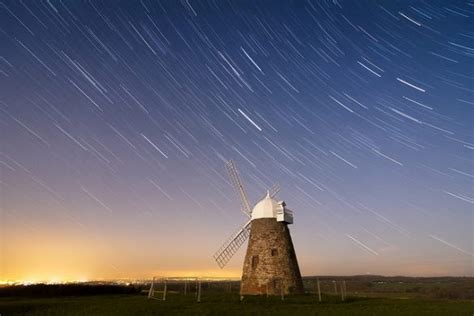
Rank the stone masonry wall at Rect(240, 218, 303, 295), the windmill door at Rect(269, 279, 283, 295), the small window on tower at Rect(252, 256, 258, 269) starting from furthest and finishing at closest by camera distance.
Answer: the small window on tower at Rect(252, 256, 258, 269) → the stone masonry wall at Rect(240, 218, 303, 295) → the windmill door at Rect(269, 279, 283, 295)

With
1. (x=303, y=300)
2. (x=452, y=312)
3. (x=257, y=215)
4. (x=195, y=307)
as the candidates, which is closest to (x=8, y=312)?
(x=195, y=307)

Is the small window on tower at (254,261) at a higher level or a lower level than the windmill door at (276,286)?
higher

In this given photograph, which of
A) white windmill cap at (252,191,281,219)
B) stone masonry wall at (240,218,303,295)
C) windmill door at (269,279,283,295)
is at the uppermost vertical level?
white windmill cap at (252,191,281,219)

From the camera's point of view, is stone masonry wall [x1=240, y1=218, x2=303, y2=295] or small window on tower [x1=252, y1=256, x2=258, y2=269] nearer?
stone masonry wall [x1=240, y1=218, x2=303, y2=295]

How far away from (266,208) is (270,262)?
4.96 meters

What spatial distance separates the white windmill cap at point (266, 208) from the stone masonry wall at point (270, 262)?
18.2 inches

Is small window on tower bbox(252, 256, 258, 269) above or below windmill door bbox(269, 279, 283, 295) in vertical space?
above

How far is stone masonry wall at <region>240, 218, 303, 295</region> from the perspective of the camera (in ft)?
119

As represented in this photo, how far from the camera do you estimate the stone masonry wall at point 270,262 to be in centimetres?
3638

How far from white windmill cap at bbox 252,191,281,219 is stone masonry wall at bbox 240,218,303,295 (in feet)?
1.52

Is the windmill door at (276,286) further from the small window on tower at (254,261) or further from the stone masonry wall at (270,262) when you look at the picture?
the small window on tower at (254,261)

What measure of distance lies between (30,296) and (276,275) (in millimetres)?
24121

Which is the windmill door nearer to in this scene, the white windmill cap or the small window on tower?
the small window on tower

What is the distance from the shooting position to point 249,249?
3888 cm
